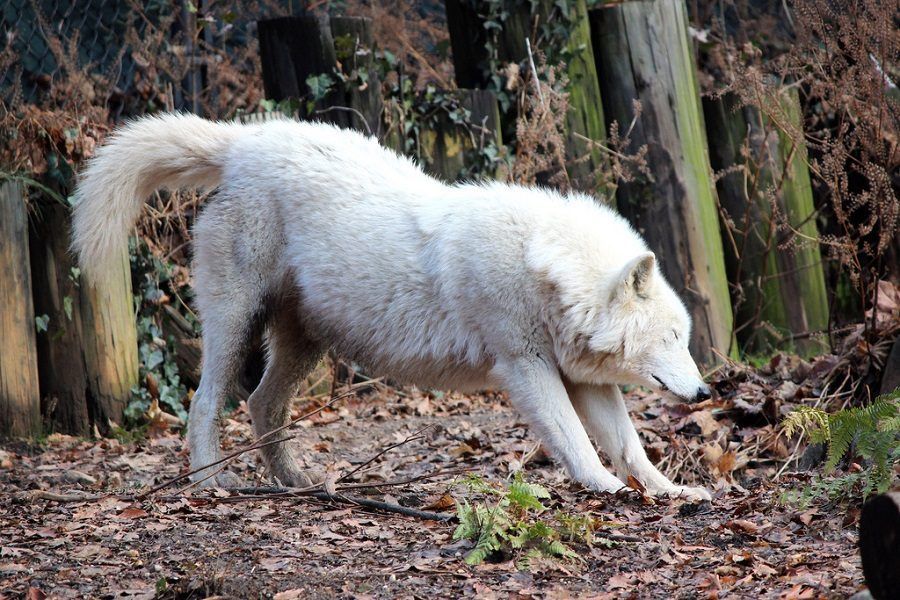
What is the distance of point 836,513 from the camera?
381cm

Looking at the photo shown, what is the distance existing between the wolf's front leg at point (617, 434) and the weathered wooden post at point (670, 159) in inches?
90.1

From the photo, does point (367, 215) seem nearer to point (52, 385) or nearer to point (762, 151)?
point (52, 385)

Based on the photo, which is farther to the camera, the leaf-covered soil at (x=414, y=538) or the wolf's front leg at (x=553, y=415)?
the wolf's front leg at (x=553, y=415)

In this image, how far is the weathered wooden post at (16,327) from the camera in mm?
6059

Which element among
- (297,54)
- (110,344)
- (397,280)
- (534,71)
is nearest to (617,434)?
(397,280)

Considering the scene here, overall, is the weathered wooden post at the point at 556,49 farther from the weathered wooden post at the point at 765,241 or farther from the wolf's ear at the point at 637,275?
the wolf's ear at the point at 637,275

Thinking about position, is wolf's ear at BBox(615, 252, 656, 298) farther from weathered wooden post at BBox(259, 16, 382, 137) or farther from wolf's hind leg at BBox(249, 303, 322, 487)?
weathered wooden post at BBox(259, 16, 382, 137)

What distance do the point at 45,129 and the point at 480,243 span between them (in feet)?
10.6

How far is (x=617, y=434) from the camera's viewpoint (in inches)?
197

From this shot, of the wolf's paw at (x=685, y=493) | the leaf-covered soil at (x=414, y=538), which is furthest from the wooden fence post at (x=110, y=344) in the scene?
the wolf's paw at (x=685, y=493)

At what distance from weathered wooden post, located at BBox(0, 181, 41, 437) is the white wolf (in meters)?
0.88

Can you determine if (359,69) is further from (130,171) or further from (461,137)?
(130,171)

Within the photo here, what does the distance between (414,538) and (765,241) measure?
4.66 metres

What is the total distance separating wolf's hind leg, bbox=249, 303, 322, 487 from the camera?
18.7 ft
